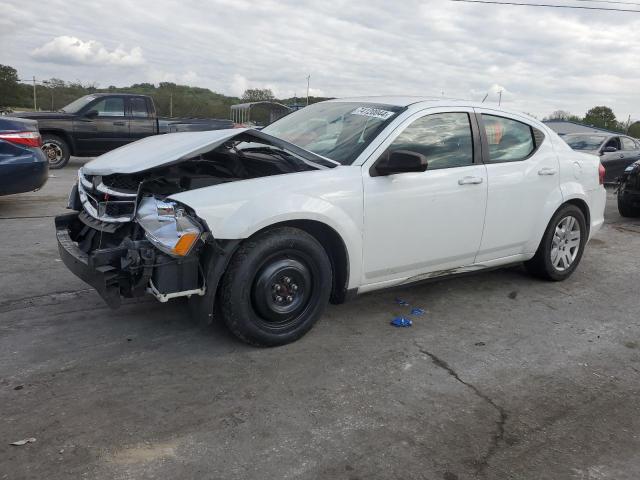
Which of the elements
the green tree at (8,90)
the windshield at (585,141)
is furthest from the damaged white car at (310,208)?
the green tree at (8,90)

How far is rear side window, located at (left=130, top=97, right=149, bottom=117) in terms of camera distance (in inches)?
527

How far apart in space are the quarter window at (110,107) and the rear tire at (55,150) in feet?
3.54

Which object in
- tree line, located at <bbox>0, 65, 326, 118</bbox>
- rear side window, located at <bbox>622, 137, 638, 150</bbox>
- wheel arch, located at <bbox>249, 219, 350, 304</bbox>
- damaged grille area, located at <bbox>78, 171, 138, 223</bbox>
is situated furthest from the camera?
tree line, located at <bbox>0, 65, 326, 118</bbox>

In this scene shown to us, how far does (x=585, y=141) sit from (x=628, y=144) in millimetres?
1653

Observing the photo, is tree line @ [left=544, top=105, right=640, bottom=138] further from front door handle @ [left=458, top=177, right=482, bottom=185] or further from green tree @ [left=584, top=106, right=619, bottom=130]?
front door handle @ [left=458, top=177, right=482, bottom=185]

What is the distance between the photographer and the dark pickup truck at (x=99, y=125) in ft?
41.2

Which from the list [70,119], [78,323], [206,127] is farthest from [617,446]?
[70,119]

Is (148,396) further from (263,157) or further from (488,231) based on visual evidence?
(488,231)

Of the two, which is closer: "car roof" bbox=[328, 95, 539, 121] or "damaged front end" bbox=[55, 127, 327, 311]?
"damaged front end" bbox=[55, 127, 327, 311]

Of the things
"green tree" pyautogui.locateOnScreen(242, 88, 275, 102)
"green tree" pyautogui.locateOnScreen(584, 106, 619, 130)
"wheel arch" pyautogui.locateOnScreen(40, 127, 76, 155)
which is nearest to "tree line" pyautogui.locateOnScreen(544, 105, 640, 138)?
"green tree" pyautogui.locateOnScreen(584, 106, 619, 130)

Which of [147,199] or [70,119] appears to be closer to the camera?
[147,199]

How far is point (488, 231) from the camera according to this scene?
4656 millimetres

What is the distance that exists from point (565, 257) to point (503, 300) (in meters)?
1.01

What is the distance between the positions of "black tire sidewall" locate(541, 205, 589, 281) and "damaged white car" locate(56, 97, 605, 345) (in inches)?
1.7
